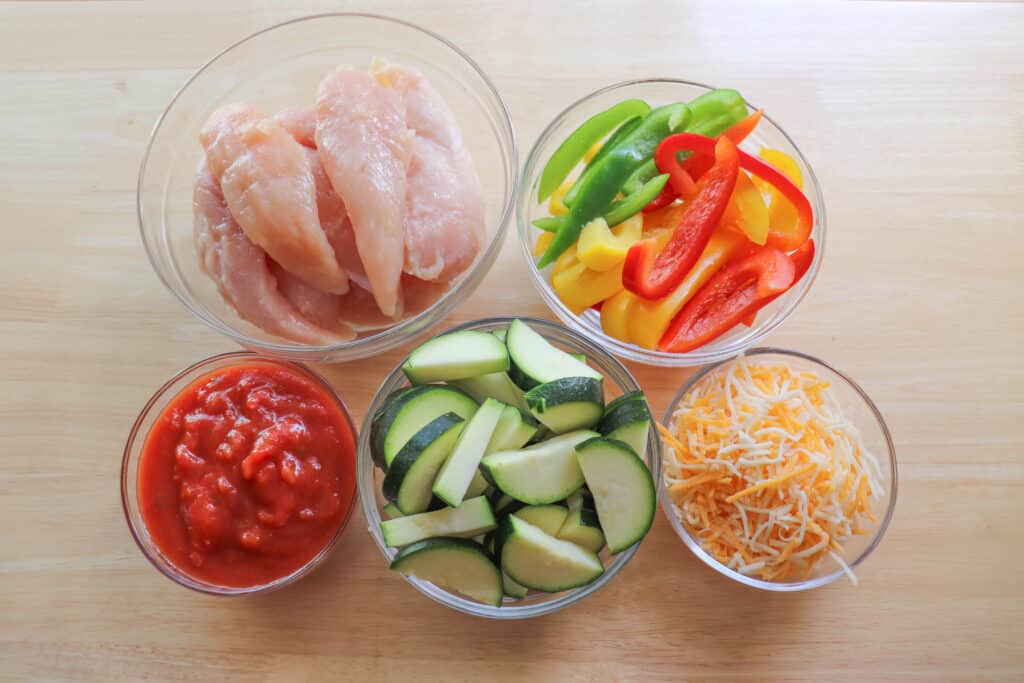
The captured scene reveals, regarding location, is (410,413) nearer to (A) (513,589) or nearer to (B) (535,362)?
(B) (535,362)

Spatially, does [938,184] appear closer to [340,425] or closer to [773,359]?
[773,359]

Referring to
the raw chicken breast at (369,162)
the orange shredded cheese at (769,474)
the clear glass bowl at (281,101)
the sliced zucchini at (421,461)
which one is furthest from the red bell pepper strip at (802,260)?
the raw chicken breast at (369,162)

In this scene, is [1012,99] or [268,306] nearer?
[268,306]

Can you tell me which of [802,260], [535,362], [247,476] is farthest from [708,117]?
[247,476]

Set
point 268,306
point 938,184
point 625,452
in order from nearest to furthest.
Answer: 1. point 625,452
2. point 268,306
3. point 938,184

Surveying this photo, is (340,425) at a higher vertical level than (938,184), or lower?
lower

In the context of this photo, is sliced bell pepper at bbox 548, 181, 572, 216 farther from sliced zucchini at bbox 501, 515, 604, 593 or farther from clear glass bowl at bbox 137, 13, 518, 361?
sliced zucchini at bbox 501, 515, 604, 593

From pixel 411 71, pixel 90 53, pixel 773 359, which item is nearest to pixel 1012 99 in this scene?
pixel 773 359
